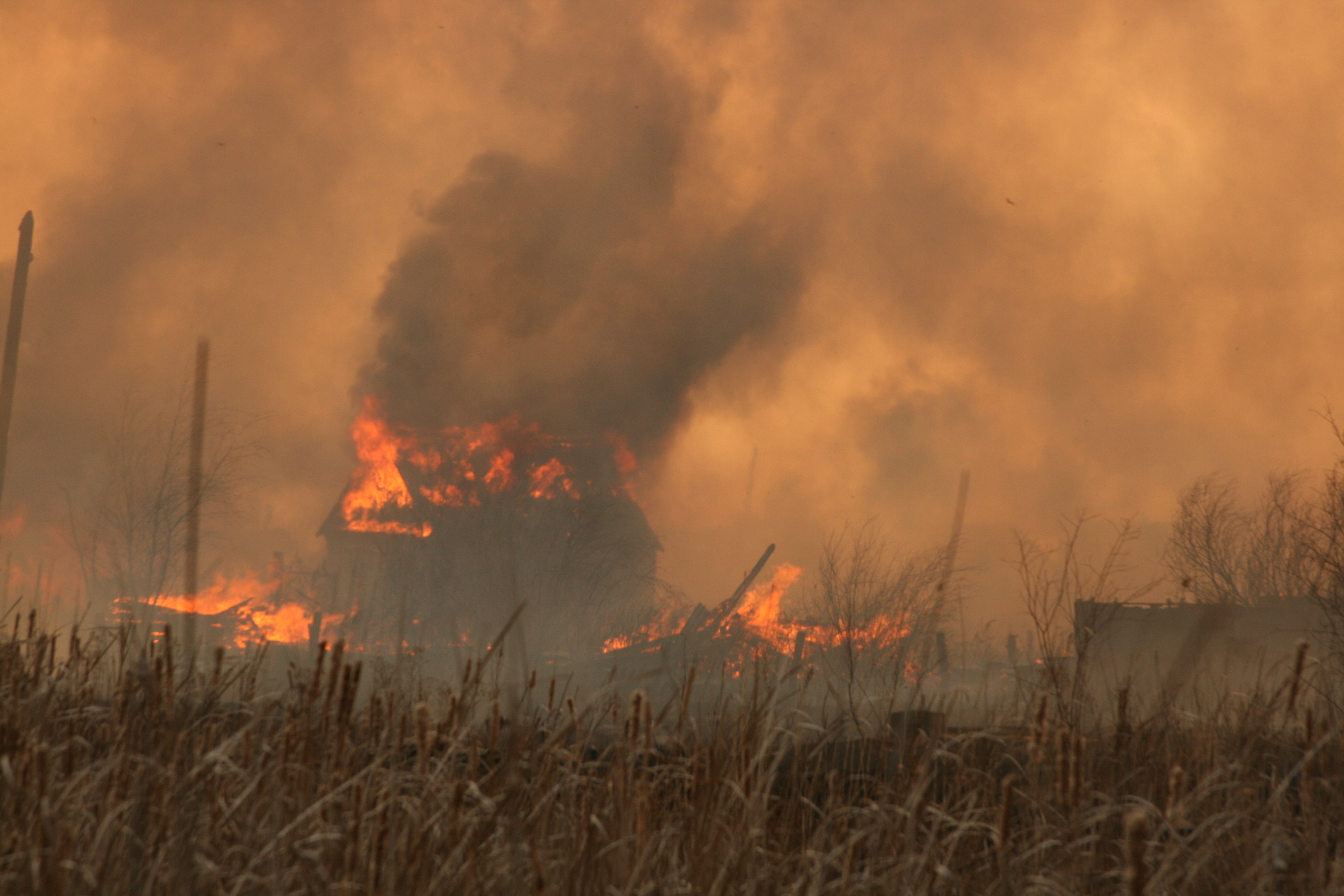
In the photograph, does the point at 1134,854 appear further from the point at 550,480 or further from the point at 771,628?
the point at 550,480

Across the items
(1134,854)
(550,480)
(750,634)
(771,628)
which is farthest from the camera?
(550,480)

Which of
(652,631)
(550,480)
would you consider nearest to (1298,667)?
(652,631)

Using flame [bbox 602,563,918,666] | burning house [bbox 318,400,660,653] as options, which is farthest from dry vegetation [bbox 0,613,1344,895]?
burning house [bbox 318,400,660,653]

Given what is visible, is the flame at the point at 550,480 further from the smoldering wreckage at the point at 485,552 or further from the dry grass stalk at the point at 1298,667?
the dry grass stalk at the point at 1298,667

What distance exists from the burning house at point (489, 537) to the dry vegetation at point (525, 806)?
24428 mm

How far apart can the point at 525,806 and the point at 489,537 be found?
28233 millimetres

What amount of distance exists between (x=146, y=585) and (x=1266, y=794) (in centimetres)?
3035

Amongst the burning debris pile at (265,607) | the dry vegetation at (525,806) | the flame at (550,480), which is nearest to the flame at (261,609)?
the burning debris pile at (265,607)

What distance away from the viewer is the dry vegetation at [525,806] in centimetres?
246

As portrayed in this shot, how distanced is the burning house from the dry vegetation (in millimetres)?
24428

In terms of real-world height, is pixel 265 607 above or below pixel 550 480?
below

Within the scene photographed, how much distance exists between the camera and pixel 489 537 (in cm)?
3141

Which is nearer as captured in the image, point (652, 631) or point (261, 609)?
point (652, 631)

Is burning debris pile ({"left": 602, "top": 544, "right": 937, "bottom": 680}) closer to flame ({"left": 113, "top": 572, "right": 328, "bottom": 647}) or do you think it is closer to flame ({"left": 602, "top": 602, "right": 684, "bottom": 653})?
flame ({"left": 602, "top": 602, "right": 684, "bottom": 653})
